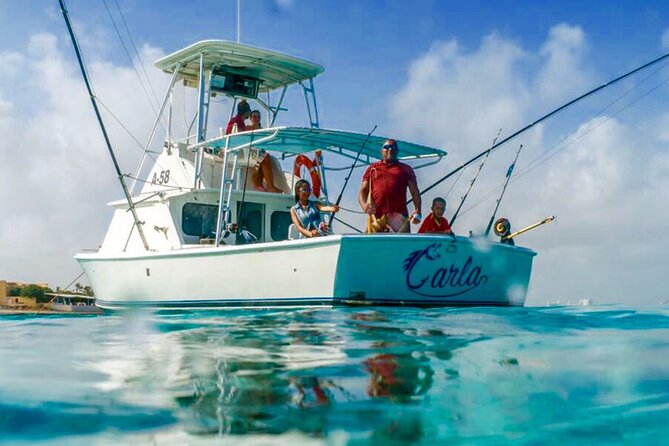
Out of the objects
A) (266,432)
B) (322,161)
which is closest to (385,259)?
(322,161)

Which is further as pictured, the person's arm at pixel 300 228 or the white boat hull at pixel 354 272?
the person's arm at pixel 300 228

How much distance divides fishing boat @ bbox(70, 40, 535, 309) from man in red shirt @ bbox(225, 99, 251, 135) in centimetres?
33

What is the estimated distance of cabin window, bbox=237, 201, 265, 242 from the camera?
1290cm

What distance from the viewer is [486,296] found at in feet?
31.1

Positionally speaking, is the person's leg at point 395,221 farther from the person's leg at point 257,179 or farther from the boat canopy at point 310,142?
the person's leg at point 257,179

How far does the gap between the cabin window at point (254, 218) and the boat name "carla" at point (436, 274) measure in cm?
482

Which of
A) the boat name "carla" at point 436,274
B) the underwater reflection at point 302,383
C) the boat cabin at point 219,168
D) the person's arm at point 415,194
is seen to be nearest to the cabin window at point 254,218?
the boat cabin at point 219,168

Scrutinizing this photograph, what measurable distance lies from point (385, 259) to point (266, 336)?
3.73 m

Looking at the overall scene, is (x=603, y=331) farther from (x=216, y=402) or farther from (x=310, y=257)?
(x=310, y=257)

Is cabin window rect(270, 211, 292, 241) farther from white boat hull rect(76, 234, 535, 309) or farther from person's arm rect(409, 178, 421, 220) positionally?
person's arm rect(409, 178, 421, 220)

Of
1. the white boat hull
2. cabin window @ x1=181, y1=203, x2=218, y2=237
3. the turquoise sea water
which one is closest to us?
the turquoise sea water

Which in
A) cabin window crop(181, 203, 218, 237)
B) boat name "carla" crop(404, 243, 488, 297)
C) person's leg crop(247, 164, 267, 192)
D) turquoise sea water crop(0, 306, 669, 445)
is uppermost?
person's leg crop(247, 164, 267, 192)

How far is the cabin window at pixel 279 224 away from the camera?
13039 millimetres

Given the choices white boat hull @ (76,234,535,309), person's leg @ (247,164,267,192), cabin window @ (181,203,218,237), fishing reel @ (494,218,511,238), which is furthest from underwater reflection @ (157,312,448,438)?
person's leg @ (247,164,267,192)
